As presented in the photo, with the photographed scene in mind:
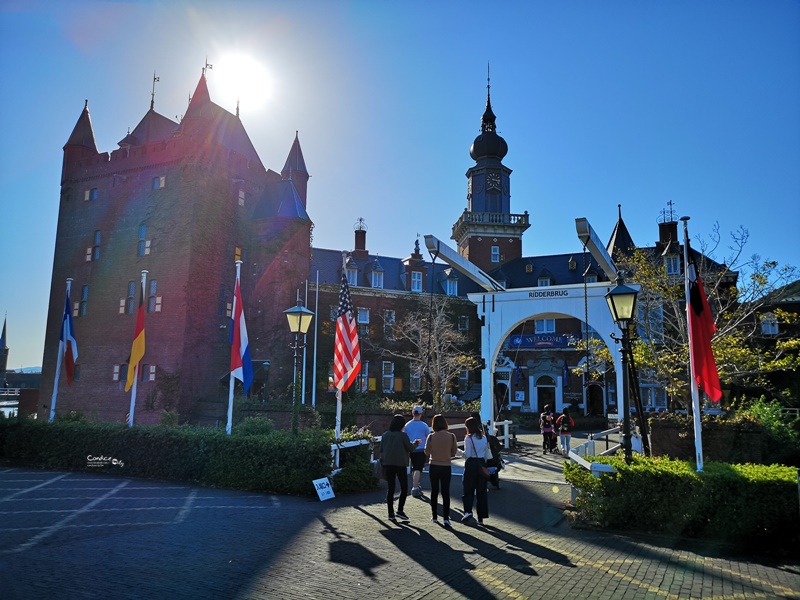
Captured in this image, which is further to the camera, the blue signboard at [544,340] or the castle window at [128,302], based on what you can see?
the blue signboard at [544,340]

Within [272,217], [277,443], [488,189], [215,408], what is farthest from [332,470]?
[488,189]

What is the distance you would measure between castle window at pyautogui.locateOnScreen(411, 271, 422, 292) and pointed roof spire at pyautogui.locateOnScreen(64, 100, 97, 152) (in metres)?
24.7

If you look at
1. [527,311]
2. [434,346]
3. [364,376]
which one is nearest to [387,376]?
[364,376]

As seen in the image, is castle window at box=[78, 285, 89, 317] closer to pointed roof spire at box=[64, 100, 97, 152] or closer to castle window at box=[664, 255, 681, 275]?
pointed roof spire at box=[64, 100, 97, 152]

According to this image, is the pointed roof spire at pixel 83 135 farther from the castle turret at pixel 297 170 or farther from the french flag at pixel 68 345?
the french flag at pixel 68 345

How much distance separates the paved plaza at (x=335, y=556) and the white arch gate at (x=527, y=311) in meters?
11.3

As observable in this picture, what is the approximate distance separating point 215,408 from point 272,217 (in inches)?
505

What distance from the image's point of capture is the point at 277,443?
13.0 metres

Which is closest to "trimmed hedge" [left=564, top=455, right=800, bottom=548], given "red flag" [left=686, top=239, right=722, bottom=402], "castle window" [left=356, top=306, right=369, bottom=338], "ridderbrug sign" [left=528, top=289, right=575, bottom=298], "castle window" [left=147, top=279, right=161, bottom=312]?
"red flag" [left=686, top=239, right=722, bottom=402]

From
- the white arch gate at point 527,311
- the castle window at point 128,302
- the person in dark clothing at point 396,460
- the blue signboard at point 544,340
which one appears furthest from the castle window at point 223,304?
the person in dark clothing at point 396,460

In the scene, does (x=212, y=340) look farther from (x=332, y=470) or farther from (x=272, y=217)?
(x=332, y=470)

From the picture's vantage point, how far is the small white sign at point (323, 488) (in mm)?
11706

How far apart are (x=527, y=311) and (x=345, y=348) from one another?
1058 cm

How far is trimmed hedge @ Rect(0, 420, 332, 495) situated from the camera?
500 inches
